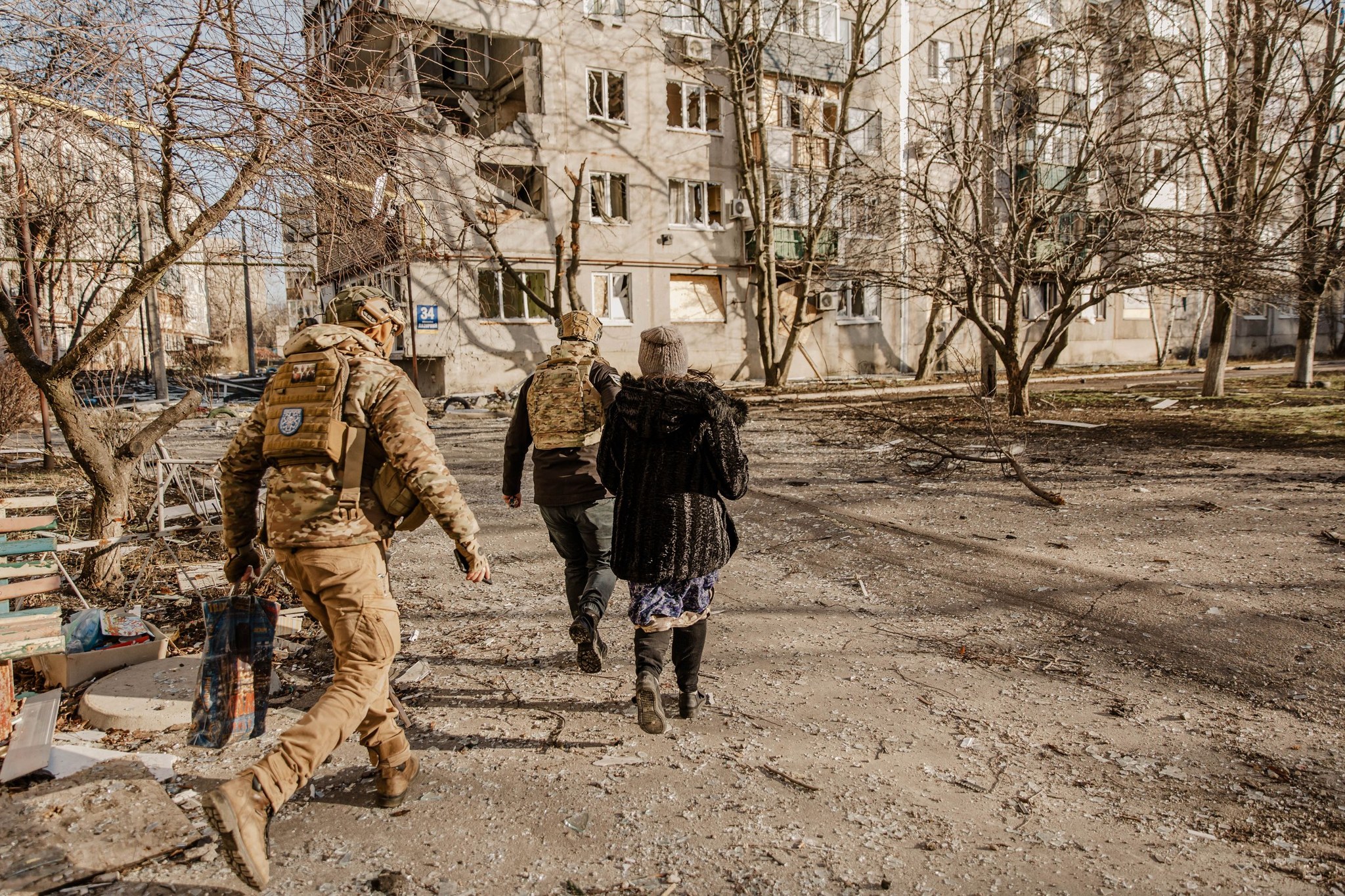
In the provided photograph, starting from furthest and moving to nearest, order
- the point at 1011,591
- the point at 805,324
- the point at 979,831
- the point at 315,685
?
the point at 805,324 → the point at 1011,591 → the point at 315,685 → the point at 979,831

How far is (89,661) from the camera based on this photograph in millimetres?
4234

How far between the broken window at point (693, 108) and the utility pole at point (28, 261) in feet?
59.8


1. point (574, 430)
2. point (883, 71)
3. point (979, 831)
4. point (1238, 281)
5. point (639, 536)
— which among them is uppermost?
point (883, 71)

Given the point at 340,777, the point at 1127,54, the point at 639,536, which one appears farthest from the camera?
the point at 1127,54

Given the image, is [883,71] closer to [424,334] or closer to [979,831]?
[424,334]

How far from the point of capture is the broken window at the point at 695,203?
2489 cm

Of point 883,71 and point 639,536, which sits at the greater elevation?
point 883,71

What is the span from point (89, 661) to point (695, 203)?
2322 centimetres

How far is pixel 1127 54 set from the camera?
39.8ft

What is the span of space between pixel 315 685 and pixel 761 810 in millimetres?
2475

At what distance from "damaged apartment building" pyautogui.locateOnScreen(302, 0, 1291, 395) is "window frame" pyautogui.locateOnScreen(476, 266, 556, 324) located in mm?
45

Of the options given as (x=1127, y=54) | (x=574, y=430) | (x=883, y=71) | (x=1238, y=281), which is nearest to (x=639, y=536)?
(x=574, y=430)

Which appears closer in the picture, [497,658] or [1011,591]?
[497,658]

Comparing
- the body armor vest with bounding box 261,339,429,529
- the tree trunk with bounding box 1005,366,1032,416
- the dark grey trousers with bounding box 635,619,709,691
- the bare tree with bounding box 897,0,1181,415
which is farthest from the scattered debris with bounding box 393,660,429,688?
the tree trunk with bounding box 1005,366,1032,416
